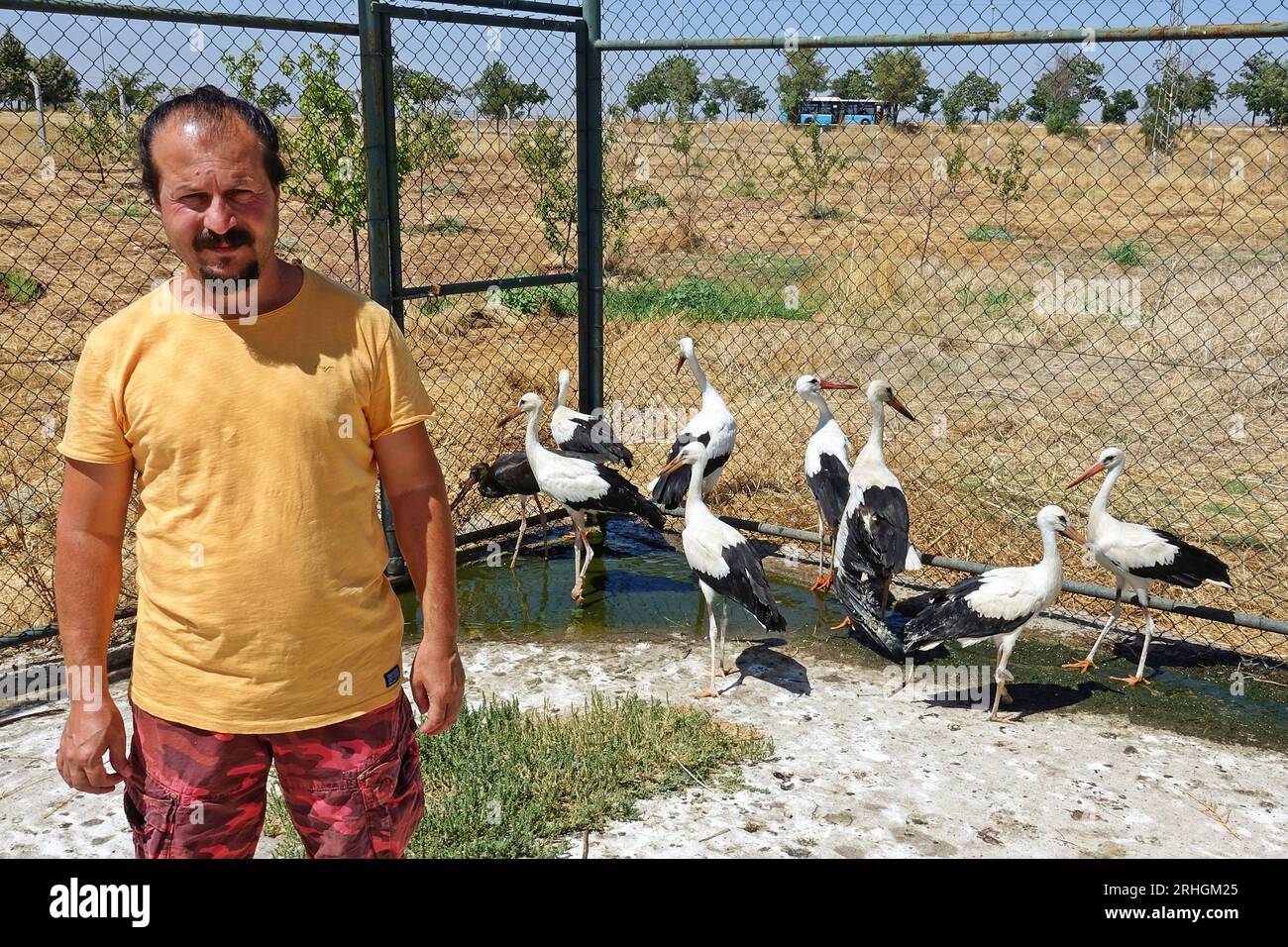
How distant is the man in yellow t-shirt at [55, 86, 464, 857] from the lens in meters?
2.47

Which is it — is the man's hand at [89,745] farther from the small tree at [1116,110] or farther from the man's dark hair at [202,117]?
the small tree at [1116,110]

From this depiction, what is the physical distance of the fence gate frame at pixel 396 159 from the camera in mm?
5895

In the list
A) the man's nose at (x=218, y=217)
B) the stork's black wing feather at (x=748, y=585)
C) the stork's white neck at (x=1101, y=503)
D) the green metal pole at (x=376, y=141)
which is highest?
the green metal pole at (x=376, y=141)

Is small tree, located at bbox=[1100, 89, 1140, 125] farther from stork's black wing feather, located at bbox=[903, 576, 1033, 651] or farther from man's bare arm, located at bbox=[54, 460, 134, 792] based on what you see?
man's bare arm, located at bbox=[54, 460, 134, 792]

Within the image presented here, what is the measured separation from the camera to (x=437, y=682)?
2.77 m

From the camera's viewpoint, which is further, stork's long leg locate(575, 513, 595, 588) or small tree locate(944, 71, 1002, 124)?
small tree locate(944, 71, 1002, 124)

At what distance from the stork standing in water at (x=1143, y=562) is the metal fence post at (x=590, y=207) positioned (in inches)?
129

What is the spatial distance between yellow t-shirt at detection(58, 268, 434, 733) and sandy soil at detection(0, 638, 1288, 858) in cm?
184

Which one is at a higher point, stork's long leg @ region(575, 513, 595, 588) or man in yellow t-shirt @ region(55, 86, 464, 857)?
man in yellow t-shirt @ region(55, 86, 464, 857)

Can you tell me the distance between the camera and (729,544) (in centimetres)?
594

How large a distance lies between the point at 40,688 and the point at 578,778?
2797mm

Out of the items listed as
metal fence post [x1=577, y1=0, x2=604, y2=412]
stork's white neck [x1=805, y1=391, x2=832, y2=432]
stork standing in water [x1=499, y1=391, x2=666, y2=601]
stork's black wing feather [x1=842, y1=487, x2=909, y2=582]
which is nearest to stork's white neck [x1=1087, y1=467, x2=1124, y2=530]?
stork's black wing feather [x1=842, y1=487, x2=909, y2=582]

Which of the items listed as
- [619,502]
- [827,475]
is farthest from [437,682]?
[827,475]

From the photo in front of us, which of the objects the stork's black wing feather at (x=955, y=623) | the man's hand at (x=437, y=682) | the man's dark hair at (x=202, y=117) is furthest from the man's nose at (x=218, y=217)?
the stork's black wing feather at (x=955, y=623)
